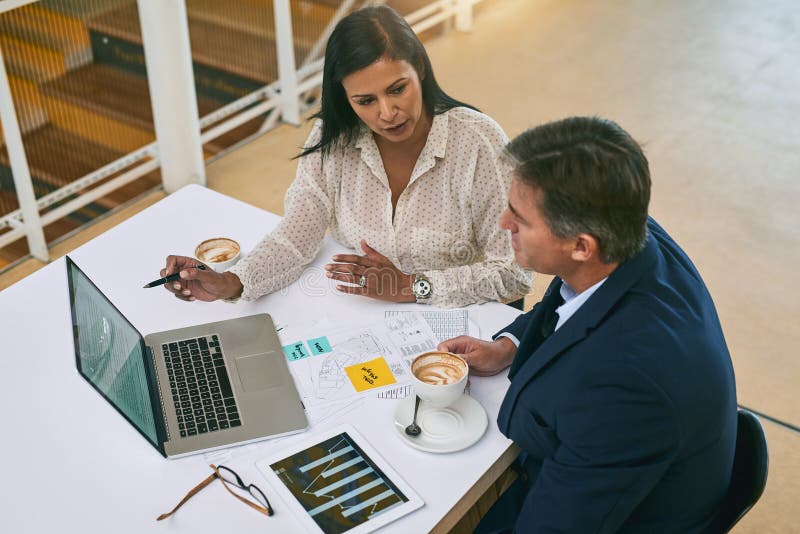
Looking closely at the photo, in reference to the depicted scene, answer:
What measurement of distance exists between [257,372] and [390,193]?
2.05 ft

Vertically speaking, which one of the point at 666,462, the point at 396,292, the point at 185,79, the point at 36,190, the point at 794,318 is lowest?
the point at 794,318

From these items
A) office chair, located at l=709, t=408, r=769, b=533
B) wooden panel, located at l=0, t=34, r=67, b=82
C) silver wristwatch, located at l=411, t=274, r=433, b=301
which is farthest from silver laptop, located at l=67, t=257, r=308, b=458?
wooden panel, located at l=0, t=34, r=67, b=82

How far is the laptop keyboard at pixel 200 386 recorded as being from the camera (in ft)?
5.37

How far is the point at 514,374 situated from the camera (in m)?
1.69

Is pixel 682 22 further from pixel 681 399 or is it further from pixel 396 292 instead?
pixel 681 399

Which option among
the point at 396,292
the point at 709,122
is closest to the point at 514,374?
the point at 396,292

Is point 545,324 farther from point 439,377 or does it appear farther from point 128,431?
point 128,431

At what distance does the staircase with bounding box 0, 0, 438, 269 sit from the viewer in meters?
3.19

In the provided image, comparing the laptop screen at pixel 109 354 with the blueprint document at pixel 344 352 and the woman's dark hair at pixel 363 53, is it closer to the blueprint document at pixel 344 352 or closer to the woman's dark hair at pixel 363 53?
the blueprint document at pixel 344 352

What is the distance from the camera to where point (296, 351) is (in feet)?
5.97

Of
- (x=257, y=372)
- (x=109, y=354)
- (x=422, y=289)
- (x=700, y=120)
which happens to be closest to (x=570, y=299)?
(x=422, y=289)

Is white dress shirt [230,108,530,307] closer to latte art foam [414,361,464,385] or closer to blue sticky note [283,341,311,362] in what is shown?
blue sticky note [283,341,311,362]

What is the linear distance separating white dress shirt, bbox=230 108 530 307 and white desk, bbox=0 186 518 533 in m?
0.08

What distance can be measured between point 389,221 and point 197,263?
0.50 m
